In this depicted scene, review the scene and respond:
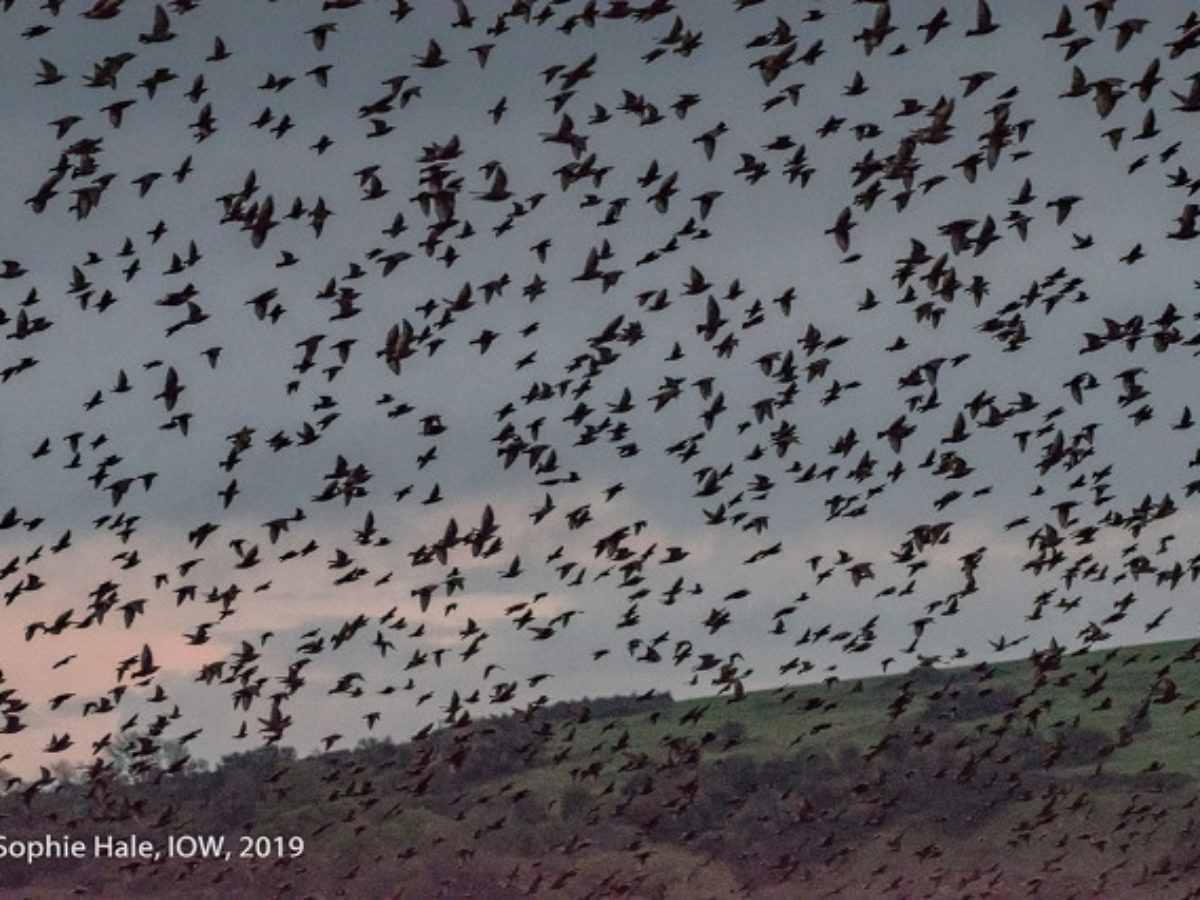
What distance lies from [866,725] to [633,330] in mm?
43928

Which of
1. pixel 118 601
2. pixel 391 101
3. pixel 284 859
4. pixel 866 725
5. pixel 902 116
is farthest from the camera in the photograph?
pixel 866 725

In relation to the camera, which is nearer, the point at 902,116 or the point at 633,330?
the point at 902,116

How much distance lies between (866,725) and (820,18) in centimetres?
4990

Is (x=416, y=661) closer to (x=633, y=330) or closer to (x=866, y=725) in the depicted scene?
(x=633, y=330)

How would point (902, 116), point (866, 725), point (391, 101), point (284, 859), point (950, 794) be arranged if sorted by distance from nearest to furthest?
point (902, 116) → point (391, 101) → point (284, 859) → point (950, 794) → point (866, 725)

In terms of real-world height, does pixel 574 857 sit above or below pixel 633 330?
below

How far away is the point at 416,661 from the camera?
46.6 metres

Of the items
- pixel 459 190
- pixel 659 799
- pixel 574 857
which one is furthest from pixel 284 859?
pixel 459 190

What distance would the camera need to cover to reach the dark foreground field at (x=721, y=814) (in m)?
60.5

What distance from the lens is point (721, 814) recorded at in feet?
234

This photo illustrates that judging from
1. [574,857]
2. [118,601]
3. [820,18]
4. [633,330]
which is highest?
[820,18]

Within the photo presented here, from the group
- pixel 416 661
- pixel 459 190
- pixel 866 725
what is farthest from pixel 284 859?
pixel 459 190

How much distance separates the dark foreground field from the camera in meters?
60.5

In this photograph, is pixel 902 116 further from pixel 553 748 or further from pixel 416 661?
pixel 553 748
